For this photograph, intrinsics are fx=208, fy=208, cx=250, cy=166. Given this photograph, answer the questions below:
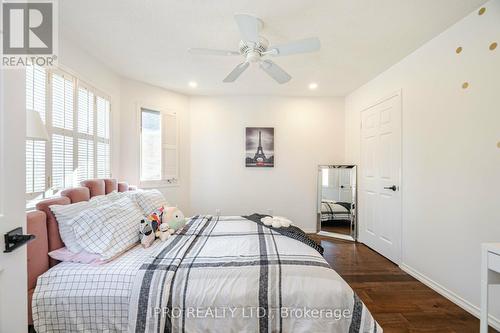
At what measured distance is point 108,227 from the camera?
1.63 meters

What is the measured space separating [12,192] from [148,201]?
5.10 ft

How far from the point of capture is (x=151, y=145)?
140 inches

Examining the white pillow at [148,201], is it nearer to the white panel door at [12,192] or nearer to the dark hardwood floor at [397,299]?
the white panel door at [12,192]

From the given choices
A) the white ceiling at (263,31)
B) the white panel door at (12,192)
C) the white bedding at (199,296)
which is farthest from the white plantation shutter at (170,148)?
the white panel door at (12,192)

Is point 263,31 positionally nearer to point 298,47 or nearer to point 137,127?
point 298,47

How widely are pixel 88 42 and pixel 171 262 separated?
99.5 inches

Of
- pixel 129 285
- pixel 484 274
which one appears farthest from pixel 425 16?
pixel 129 285

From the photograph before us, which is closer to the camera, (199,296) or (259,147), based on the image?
(199,296)

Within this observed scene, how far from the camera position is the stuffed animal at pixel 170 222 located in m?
2.00

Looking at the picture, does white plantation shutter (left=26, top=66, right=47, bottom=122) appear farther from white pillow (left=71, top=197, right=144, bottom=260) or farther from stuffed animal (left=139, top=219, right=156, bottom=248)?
stuffed animal (left=139, top=219, right=156, bottom=248)

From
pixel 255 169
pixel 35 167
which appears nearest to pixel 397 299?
pixel 255 169

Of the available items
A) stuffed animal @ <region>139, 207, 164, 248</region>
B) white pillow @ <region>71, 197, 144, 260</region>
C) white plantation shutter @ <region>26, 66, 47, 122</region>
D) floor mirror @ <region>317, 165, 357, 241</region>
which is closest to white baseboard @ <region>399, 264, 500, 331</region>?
floor mirror @ <region>317, 165, 357, 241</region>

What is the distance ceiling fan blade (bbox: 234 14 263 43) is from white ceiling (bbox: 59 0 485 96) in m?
0.27

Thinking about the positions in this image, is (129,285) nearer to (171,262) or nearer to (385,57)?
(171,262)
